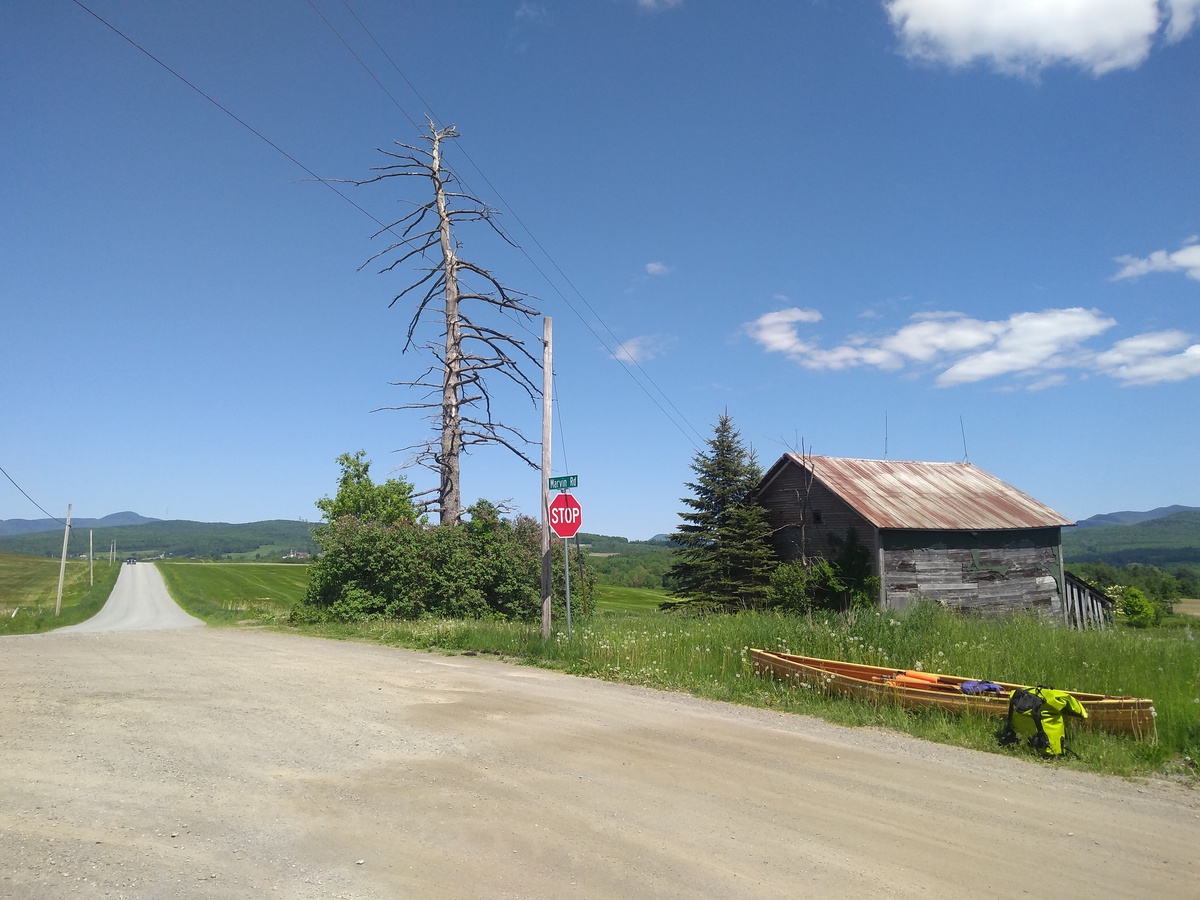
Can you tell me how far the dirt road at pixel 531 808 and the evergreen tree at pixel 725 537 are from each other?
20669 mm

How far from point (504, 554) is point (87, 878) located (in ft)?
63.3

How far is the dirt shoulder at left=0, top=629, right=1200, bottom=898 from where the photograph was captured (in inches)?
180

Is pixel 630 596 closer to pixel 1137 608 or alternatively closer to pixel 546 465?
pixel 1137 608

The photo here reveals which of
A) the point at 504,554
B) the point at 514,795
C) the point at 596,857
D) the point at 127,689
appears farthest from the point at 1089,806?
the point at 504,554

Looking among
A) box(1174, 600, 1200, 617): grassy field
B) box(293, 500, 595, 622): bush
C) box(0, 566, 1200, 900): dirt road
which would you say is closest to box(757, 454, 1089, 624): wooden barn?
box(293, 500, 595, 622): bush

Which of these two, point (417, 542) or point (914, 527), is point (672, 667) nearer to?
point (417, 542)

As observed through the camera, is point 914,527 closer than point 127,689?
No

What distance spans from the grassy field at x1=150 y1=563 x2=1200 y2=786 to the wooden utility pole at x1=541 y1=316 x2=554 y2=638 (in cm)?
70

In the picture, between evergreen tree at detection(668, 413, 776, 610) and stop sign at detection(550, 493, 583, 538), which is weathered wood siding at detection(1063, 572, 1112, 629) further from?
stop sign at detection(550, 493, 583, 538)

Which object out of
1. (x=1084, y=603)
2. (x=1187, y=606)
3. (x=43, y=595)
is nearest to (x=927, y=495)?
(x=1084, y=603)

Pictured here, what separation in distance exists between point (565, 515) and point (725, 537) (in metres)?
17.1

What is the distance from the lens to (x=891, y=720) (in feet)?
29.5

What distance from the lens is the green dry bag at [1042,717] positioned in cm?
773

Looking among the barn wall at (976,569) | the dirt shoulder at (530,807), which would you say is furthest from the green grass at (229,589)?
the dirt shoulder at (530,807)
